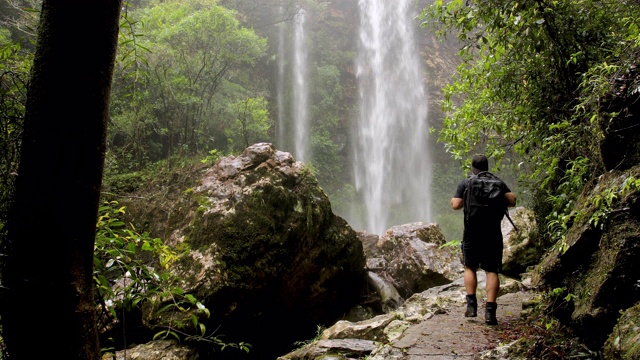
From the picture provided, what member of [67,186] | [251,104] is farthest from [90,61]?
[251,104]

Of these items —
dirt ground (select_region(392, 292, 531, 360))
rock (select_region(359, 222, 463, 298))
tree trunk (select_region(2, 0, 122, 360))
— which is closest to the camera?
tree trunk (select_region(2, 0, 122, 360))

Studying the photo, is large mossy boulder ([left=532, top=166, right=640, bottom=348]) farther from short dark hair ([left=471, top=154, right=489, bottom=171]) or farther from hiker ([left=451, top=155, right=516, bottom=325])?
short dark hair ([left=471, top=154, right=489, bottom=171])

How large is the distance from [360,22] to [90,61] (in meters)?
28.3

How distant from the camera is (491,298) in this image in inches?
134

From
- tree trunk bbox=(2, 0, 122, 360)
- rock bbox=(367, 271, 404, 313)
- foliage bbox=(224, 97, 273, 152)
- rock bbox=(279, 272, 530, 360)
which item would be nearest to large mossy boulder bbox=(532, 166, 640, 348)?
rock bbox=(279, 272, 530, 360)

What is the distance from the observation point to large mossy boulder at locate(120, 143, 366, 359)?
5.30m

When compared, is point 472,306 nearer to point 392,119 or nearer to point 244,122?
point 244,122

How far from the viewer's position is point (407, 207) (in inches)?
1006

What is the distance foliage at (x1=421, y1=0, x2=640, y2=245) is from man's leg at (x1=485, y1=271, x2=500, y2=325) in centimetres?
Answer: 64

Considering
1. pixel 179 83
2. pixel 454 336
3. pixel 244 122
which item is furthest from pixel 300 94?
pixel 454 336

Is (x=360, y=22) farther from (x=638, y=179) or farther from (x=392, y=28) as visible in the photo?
(x=638, y=179)

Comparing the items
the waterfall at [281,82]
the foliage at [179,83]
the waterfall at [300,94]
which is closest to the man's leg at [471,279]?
the foliage at [179,83]

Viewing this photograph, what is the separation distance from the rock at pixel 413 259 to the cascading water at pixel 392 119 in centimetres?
1461

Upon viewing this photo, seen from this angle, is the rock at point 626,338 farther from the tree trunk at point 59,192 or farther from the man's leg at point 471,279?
the tree trunk at point 59,192
